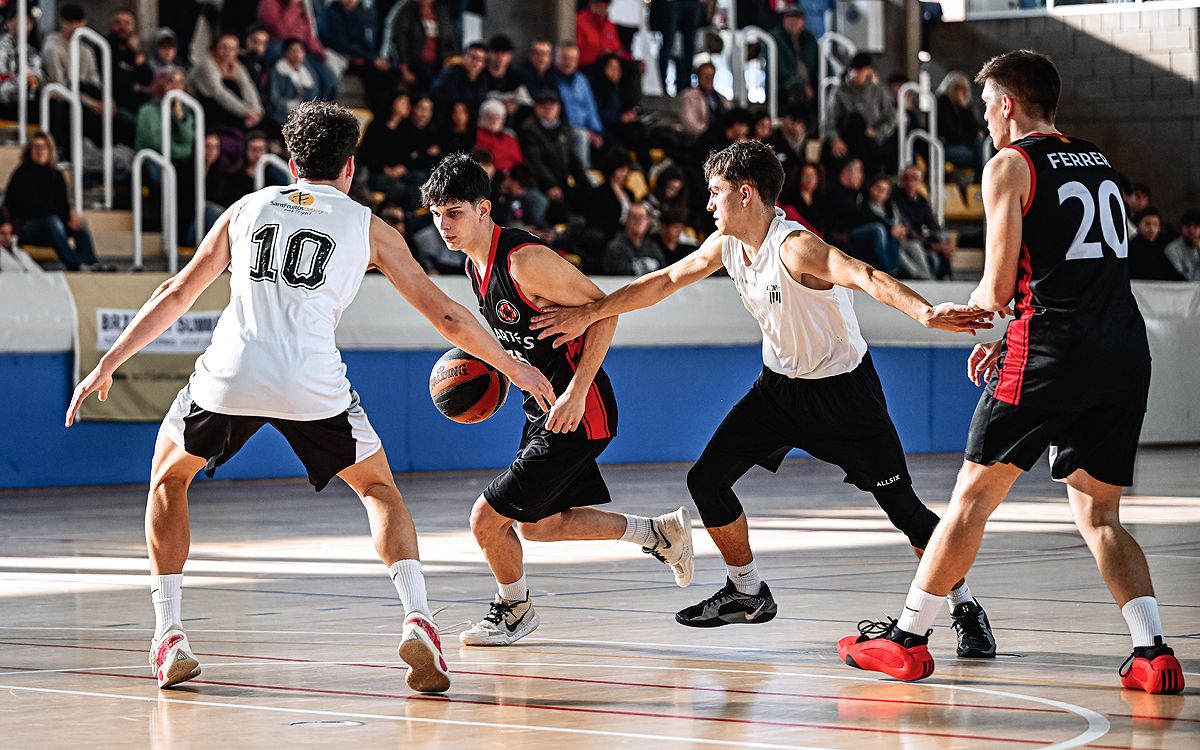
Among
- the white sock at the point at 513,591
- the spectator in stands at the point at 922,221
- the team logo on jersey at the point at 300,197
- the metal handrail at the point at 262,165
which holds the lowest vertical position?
the spectator in stands at the point at 922,221

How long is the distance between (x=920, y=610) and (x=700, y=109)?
50.0 ft

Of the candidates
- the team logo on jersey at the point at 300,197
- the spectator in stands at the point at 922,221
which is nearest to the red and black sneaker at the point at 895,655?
the team logo on jersey at the point at 300,197

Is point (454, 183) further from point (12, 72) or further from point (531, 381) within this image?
point (12, 72)

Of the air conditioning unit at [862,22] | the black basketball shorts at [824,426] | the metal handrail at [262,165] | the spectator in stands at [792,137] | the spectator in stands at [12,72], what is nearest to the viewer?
the black basketball shorts at [824,426]

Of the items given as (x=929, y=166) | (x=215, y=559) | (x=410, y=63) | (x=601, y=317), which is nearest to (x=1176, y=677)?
(x=601, y=317)

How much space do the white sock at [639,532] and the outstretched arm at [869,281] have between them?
1.22 m

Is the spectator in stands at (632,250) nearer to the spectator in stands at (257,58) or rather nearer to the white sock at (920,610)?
the spectator in stands at (257,58)

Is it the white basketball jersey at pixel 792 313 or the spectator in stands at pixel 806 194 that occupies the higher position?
the white basketball jersey at pixel 792 313

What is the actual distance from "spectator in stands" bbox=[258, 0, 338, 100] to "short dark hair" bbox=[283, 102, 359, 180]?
11.8 meters

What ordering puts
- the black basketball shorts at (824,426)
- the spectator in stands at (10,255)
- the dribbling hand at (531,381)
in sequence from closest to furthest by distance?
the dribbling hand at (531,381), the black basketball shorts at (824,426), the spectator in stands at (10,255)

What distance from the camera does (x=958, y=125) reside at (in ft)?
77.6

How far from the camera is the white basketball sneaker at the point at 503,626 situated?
671 cm

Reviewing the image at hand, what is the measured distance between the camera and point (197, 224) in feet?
49.9

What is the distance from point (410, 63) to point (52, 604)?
11362 millimetres
